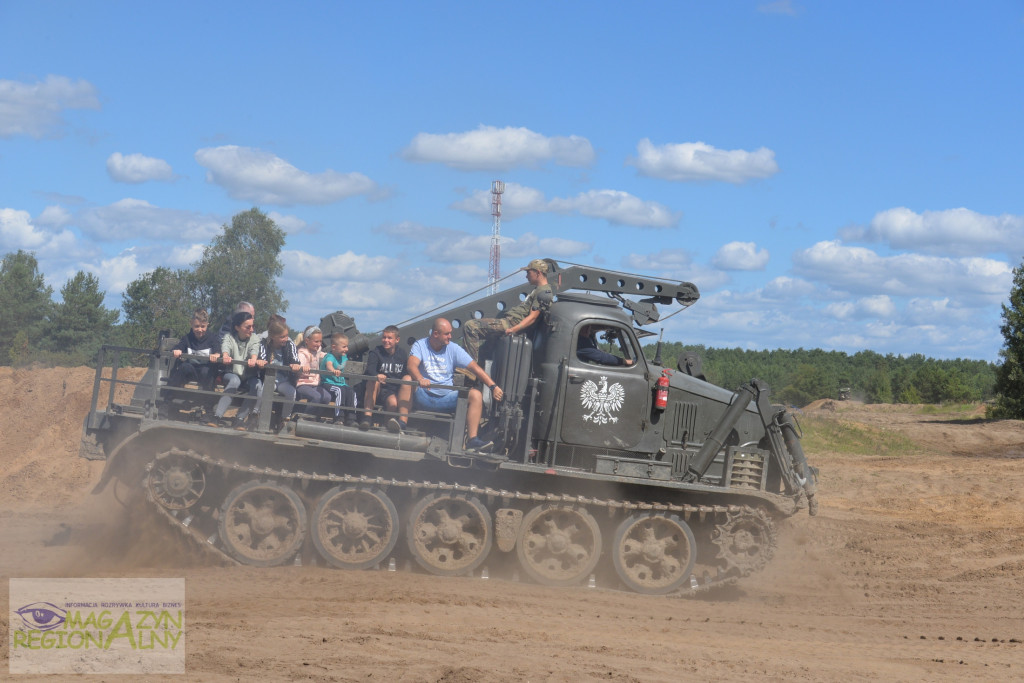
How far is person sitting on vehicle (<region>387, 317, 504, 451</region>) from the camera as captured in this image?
11.6 meters

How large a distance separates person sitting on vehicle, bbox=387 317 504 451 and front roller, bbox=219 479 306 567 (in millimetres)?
1649

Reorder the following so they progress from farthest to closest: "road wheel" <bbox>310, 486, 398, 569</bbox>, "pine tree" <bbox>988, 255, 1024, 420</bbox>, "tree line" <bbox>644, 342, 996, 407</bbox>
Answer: "tree line" <bbox>644, 342, 996, 407</bbox> → "pine tree" <bbox>988, 255, 1024, 420</bbox> → "road wheel" <bbox>310, 486, 398, 569</bbox>

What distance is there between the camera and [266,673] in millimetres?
6891

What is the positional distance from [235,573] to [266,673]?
12.8ft

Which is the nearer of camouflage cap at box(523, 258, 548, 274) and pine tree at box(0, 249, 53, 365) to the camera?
camouflage cap at box(523, 258, 548, 274)

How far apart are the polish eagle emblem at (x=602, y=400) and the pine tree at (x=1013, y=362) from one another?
2929 centimetres

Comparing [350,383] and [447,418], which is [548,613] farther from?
[350,383]

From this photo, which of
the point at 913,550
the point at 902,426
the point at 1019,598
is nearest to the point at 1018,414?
the point at 902,426

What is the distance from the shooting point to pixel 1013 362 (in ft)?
119

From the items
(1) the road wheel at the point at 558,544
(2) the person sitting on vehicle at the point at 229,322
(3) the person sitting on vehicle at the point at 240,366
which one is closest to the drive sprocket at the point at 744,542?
(1) the road wheel at the point at 558,544

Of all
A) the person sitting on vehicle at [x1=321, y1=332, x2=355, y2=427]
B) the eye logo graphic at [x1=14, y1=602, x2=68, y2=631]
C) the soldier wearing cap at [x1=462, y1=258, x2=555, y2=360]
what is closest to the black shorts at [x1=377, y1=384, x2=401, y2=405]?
the person sitting on vehicle at [x1=321, y1=332, x2=355, y2=427]

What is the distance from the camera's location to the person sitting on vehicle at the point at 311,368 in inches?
453

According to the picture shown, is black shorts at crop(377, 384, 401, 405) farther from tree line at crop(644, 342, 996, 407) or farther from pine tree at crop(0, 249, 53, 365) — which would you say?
pine tree at crop(0, 249, 53, 365)

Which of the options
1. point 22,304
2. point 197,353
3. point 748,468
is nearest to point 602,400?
point 748,468
